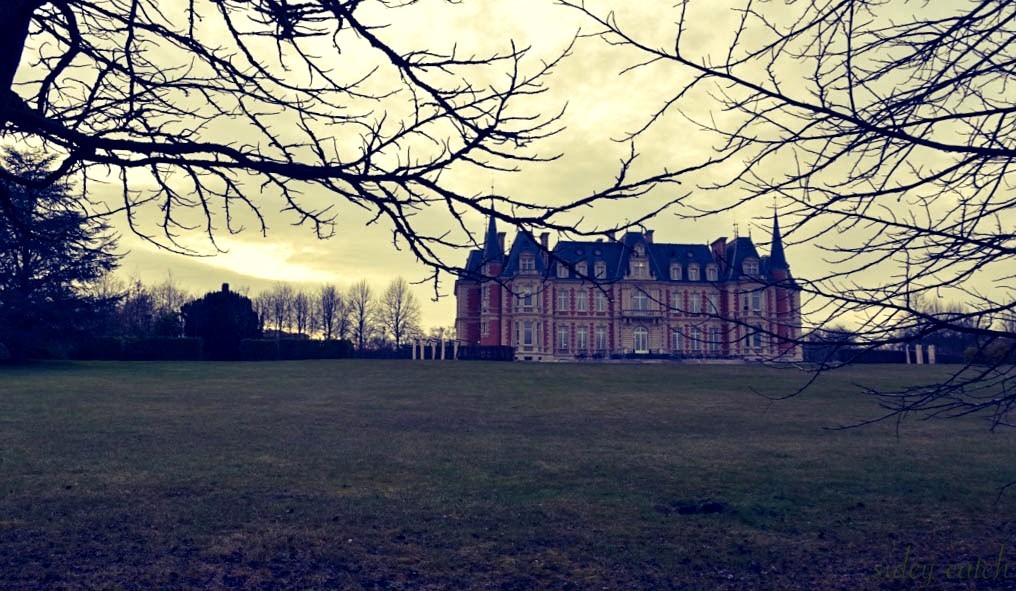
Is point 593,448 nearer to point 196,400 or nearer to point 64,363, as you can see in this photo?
point 196,400

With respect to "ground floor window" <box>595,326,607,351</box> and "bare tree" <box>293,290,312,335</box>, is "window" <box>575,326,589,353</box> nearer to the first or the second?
"ground floor window" <box>595,326,607,351</box>

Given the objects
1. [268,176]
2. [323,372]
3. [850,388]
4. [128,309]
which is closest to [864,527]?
[268,176]

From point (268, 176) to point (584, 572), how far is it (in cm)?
390

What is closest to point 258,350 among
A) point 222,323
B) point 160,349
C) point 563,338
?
point 222,323

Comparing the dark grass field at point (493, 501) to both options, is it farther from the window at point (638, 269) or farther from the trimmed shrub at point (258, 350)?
the window at point (638, 269)

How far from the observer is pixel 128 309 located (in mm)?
62125

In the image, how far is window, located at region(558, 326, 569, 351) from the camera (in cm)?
5241

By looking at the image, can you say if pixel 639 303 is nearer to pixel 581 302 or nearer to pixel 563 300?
pixel 581 302

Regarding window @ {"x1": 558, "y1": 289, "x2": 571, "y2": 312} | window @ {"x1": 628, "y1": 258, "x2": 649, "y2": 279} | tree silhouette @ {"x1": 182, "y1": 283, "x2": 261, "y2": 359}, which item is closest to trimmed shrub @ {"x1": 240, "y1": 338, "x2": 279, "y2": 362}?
tree silhouette @ {"x1": 182, "y1": 283, "x2": 261, "y2": 359}

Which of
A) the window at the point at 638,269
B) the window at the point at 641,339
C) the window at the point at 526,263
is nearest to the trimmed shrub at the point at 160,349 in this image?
the window at the point at 526,263

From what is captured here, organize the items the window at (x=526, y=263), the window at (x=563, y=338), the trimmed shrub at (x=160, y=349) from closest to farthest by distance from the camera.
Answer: the trimmed shrub at (x=160, y=349)
the window at (x=526, y=263)
the window at (x=563, y=338)

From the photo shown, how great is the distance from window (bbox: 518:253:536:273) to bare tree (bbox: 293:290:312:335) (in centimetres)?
3674

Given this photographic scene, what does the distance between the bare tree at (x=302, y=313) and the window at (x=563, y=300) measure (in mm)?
37062

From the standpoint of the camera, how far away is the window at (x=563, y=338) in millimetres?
52406
